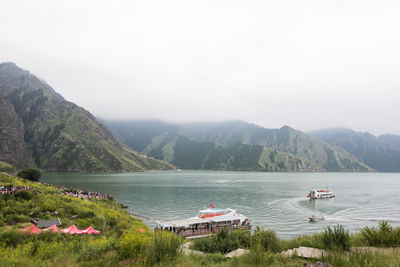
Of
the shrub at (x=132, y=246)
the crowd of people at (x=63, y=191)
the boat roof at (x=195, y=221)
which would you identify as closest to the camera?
the shrub at (x=132, y=246)

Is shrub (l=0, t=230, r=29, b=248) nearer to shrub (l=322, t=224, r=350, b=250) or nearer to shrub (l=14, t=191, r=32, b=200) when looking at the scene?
shrub (l=322, t=224, r=350, b=250)

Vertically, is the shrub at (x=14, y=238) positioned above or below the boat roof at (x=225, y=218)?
above

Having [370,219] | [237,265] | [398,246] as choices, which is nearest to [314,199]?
[370,219]

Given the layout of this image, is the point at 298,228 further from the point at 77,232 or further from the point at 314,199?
the point at 314,199

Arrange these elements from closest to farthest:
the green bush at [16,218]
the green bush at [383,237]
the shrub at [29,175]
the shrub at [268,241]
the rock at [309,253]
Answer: the rock at [309,253], the green bush at [383,237], the shrub at [268,241], the green bush at [16,218], the shrub at [29,175]

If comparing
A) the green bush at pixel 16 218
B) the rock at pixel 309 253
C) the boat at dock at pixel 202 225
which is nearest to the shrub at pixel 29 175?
the green bush at pixel 16 218

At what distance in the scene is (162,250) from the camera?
31.8 feet

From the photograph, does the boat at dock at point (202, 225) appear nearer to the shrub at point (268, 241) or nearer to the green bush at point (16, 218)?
the green bush at point (16, 218)

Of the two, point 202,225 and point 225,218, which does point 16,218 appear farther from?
point 225,218

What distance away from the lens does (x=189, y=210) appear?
224ft

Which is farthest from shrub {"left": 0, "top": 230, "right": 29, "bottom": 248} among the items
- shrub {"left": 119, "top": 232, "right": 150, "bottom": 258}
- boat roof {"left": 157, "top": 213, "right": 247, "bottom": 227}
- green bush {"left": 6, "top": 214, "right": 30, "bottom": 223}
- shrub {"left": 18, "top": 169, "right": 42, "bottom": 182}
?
shrub {"left": 18, "top": 169, "right": 42, "bottom": 182}

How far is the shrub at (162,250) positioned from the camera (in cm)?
927

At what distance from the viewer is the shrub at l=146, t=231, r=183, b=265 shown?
927 centimetres

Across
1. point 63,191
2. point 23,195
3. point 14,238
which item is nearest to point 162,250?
point 14,238
